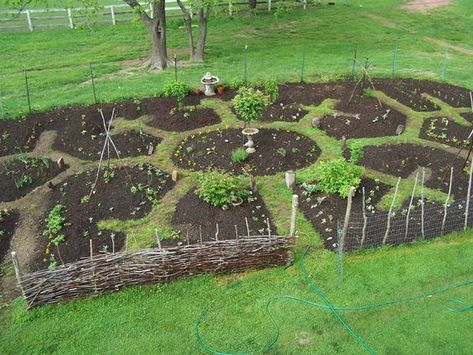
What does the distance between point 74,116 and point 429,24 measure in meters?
20.0

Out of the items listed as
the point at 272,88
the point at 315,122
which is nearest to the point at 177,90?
the point at 272,88

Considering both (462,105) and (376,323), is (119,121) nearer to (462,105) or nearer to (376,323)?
(376,323)

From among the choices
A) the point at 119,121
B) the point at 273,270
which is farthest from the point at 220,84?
the point at 273,270

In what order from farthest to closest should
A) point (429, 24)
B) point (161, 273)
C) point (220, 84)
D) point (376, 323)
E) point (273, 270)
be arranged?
point (429, 24) < point (220, 84) < point (273, 270) < point (161, 273) < point (376, 323)

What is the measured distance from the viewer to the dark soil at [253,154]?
420 inches

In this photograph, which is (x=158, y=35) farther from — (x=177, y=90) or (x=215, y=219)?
(x=215, y=219)

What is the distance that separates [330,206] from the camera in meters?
9.09

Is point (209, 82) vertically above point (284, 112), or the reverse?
point (209, 82)

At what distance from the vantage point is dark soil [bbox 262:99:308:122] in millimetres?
12859

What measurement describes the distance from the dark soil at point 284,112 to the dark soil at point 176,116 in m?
1.41

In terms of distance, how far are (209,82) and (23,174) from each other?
6.10m

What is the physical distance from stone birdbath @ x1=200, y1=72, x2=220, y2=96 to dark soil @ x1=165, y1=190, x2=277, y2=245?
5.74 metres

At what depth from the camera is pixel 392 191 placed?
31.7 feet

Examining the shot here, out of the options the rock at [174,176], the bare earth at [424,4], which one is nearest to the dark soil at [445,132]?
the rock at [174,176]
